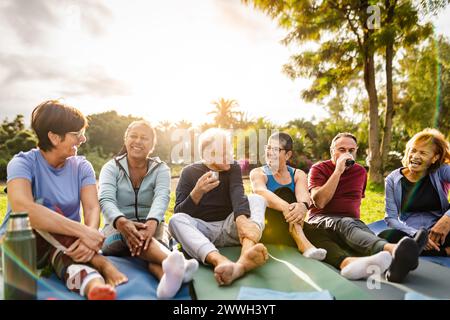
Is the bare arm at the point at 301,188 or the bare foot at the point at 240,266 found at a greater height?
the bare arm at the point at 301,188

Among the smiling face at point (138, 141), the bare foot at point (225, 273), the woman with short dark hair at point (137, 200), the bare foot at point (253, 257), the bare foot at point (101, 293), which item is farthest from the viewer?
the smiling face at point (138, 141)

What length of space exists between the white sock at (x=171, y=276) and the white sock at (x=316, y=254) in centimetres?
116

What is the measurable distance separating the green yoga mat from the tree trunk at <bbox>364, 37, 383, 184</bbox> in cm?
872

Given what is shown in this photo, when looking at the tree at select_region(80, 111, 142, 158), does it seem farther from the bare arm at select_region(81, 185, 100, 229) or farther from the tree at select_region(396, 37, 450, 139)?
the bare arm at select_region(81, 185, 100, 229)

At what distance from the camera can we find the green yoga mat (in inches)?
87.1

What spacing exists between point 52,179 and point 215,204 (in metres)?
1.35

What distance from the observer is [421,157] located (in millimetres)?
3484

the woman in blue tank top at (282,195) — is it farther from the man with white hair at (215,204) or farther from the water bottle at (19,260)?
the water bottle at (19,260)

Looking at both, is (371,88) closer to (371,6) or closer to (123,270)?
(371,6)

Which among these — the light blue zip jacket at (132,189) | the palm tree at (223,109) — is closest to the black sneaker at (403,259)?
the light blue zip jacket at (132,189)

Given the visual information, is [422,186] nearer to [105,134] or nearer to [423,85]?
[423,85]

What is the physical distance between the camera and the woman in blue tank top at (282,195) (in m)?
3.17

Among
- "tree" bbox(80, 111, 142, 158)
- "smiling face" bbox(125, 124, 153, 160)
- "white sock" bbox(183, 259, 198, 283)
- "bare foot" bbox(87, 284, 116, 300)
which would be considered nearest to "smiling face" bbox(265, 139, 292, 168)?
"smiling face" bbox(125, 124, 153, 160)

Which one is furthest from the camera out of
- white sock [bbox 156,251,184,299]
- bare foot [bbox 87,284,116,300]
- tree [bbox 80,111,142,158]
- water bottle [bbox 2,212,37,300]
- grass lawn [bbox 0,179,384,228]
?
tree [bbox 80,111,142,158]
